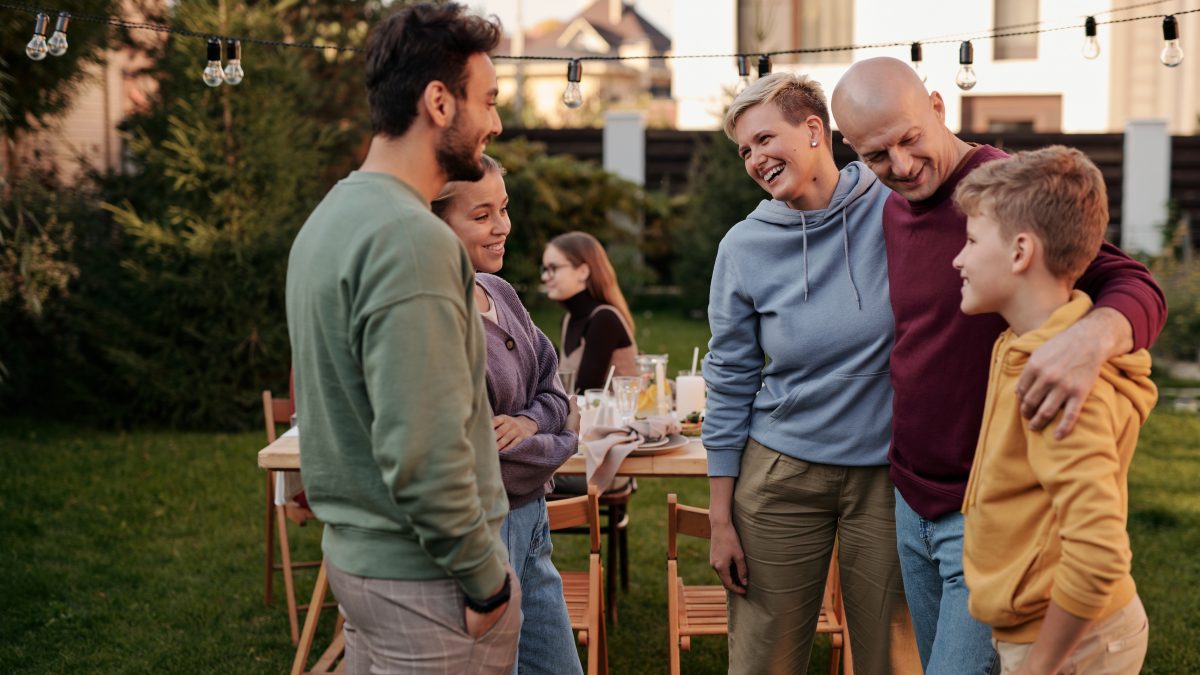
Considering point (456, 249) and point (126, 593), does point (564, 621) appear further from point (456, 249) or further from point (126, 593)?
point (126, 593)

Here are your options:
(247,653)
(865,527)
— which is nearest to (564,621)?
(865,527)

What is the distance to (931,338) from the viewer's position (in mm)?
2494

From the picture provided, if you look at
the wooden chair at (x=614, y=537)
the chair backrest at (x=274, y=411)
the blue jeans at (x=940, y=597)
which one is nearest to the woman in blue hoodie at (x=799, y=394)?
the blue jeans at (x=940, y=597)

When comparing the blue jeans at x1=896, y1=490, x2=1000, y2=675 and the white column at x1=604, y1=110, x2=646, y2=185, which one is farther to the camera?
the white column at x1=604, y1=110, x2=646, y2=185

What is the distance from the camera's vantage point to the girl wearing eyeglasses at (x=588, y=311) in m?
5.39

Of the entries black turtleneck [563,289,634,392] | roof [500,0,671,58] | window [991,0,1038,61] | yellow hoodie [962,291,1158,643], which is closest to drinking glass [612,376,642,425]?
black turtleneck [563,289,634,392]

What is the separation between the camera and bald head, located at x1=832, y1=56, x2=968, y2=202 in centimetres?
246

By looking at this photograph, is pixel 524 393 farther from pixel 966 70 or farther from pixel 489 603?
pixel 966 70

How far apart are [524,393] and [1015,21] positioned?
17.3 meters

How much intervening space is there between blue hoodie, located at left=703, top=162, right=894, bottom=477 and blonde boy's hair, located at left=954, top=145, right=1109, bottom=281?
0.67m

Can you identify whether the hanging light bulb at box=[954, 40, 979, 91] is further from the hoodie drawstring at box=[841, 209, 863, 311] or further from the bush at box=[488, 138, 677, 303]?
the bush at box=[488, 138, 677, 303]

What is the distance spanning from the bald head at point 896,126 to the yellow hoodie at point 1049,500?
46 cm

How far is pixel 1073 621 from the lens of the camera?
195 cm

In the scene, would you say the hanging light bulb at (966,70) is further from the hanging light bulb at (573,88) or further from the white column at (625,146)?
the white column at (625,146)
